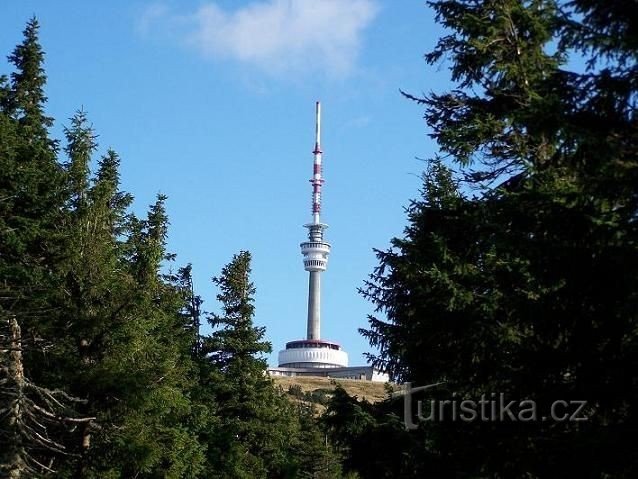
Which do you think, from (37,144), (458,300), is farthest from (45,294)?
(458,300)

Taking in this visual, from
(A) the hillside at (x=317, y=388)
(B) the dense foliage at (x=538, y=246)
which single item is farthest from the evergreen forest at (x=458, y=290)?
(A) the hillside at (x=317, y=388)

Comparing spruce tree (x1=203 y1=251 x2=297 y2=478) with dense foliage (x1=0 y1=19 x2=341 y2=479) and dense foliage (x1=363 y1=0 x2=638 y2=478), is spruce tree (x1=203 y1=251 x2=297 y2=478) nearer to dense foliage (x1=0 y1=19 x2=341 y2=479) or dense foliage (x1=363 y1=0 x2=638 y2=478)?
dense foliage (x1=0 y1=19 x2=341 y2=479)

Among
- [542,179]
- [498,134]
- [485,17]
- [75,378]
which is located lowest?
[75,378]

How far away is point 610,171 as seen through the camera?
11.9 m

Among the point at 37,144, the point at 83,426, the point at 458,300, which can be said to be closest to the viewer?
the point at 458,300

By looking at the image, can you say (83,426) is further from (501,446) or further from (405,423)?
(501,446)

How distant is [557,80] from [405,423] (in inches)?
558

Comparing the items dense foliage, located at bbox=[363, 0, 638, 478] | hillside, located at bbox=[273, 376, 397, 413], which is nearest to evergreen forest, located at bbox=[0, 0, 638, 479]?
dense foliage, located at bbox=[363, 0, 638, 478]

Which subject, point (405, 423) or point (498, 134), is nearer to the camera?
point (498, 134)

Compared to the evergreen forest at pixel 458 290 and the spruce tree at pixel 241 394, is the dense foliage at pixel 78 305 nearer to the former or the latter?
the evergreen forest at pixel 458 290

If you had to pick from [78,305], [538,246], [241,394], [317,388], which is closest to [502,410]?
[538,246]

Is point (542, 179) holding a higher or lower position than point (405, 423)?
higher

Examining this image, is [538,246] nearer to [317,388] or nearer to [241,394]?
[241,394]

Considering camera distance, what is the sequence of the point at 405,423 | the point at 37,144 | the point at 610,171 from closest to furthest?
the point at 610,171 → the point at 405,423 → the point at 37,144
